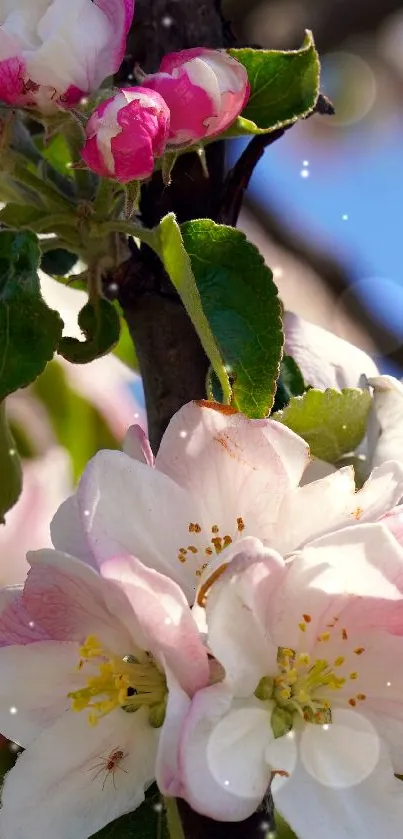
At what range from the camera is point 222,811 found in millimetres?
426

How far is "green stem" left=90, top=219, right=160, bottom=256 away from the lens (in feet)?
2.05

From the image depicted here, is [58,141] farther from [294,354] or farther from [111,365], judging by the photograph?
[111,365]

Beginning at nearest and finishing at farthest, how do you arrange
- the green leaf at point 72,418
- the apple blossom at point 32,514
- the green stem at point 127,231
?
the green stem at point 127,231 → the apple blossom at point 32,514 → the green leaf at point 72,418

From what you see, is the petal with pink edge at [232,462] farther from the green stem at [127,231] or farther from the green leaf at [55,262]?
the green leaf at [55,262]

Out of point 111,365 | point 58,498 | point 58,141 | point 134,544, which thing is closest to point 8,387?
point 134,544

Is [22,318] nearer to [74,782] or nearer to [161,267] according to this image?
[161,267]

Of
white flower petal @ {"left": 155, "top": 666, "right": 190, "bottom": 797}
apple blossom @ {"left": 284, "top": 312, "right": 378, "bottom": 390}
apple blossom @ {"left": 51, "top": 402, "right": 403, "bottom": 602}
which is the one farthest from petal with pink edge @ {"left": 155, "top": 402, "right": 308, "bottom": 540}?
apple blossom @ {"left": 284, "top": 312, "right": 378, "bottom": 390}

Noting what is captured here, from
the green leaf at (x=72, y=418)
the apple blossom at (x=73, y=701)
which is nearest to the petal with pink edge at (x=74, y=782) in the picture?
the apple blossom at (x=73, y=701)

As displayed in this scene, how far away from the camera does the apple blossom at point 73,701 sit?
1.59 ft

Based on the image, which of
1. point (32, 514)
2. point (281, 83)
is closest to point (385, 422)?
point (281, 83)

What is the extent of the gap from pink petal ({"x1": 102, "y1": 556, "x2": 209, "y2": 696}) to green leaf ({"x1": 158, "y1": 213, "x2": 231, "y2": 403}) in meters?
0.13

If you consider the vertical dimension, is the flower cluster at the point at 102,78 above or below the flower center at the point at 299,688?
above

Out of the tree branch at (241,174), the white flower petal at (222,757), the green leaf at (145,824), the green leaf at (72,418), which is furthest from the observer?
the green leaf at (72,418)

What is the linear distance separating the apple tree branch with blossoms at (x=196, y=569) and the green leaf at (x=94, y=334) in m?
0.06
